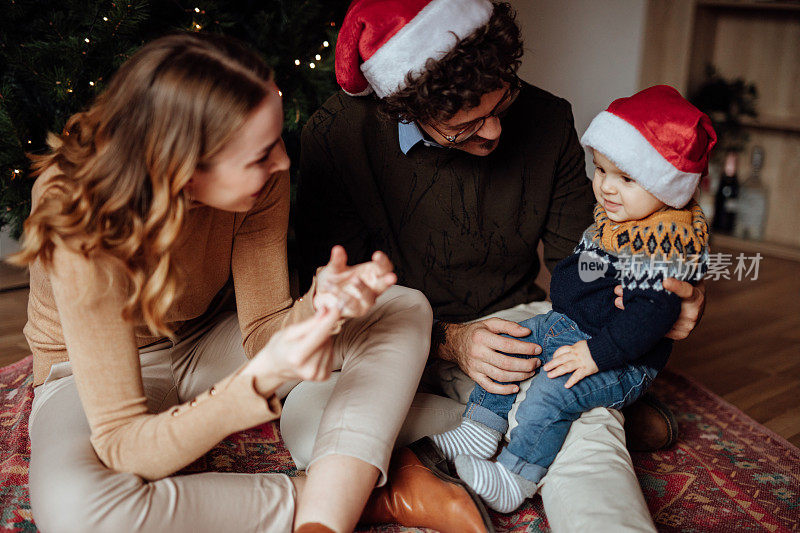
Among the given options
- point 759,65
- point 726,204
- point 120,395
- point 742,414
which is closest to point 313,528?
point 120,395

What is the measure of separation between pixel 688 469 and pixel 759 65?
242 cm

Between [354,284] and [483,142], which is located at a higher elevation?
[483,142]

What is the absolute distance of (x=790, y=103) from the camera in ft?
10.1

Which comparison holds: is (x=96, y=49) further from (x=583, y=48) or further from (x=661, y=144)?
(x=583, y=48)

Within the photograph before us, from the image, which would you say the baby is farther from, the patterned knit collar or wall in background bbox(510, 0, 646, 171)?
wall in background bbox(510, 0, 646, 171)

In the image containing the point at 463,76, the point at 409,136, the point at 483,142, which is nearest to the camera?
the point at 463,76

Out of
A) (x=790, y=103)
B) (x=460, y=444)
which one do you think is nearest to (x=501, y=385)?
(x=460, y=444)

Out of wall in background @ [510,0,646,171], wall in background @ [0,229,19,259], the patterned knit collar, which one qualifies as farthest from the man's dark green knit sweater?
wall in background @ [0,229,19,259]

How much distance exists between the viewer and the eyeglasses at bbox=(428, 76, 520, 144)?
1.25 m

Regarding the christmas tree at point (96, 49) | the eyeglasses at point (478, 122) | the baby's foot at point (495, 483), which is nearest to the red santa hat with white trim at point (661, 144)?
the eyeglasses at point (478, 122)

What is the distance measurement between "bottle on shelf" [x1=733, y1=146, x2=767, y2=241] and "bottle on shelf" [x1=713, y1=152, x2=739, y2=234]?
2cm

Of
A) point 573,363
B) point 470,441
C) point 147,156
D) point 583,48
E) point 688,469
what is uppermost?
point 583,48

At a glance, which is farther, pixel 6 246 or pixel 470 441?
pixel 6 246

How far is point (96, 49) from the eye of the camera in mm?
1606
